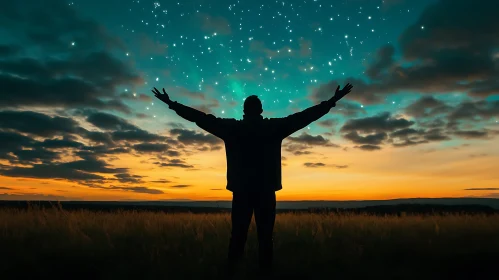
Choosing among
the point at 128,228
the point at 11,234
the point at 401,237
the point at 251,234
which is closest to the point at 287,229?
the point at 251,234

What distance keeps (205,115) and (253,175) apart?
1079 millimetres

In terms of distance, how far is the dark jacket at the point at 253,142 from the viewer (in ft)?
16.4

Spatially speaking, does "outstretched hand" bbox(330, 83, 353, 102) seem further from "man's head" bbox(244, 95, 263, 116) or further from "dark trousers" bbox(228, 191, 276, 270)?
"dark trousers" bbox(228, 191, 276, 270)

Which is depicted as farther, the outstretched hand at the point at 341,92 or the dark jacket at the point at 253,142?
the outstretched hand at the point at 341,92

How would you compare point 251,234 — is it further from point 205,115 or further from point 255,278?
point 205,115

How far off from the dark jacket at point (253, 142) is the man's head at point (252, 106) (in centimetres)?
9

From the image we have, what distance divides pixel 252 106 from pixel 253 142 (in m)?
0.54

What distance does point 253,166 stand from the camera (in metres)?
5.00

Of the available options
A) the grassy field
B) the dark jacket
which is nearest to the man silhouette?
the dark jacket

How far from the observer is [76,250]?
5977 mm

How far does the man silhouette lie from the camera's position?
16.3 feet

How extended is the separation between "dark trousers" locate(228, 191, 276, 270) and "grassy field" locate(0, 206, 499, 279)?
26 cm

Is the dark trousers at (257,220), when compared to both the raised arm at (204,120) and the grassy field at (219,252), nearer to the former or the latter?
the grassy field at (219,252)

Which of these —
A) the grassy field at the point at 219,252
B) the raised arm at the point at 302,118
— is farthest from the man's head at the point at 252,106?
the grassy field at the point at 219,252
